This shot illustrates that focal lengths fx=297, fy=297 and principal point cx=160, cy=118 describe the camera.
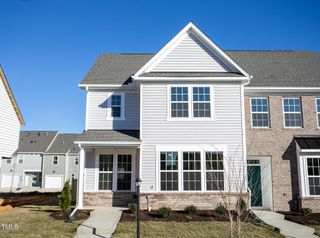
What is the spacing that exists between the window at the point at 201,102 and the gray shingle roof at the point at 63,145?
38552 mm

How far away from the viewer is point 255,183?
53.1 ft

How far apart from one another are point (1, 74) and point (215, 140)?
49.5 ft

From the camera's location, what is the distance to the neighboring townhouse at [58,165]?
4903 cm

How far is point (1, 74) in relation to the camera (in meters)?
20.1

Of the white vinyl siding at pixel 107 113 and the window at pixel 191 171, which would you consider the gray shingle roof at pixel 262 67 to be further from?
the window at pixel 191 171

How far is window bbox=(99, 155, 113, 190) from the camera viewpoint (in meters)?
16.0

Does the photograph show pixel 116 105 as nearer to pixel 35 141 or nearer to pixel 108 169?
pixel 108 169

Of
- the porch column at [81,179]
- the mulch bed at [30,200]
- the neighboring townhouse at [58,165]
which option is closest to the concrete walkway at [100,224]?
the porch column at [81,179]

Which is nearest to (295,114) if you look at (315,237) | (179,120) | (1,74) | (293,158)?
(293,158)

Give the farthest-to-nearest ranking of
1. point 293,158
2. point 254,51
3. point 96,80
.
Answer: point 254,51, point 96,80, point 293,158

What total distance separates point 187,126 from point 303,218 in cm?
674

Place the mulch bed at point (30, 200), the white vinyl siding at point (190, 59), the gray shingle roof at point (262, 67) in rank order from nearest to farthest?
the white vinyl siding at point (190, 59) → the gray shingle roof at point (262, 67) → the mulch bed at point (30, 200)

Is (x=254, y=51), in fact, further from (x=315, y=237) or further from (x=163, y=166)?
(x=315, y=237)

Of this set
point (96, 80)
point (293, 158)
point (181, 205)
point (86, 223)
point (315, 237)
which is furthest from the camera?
point (96, 80)
